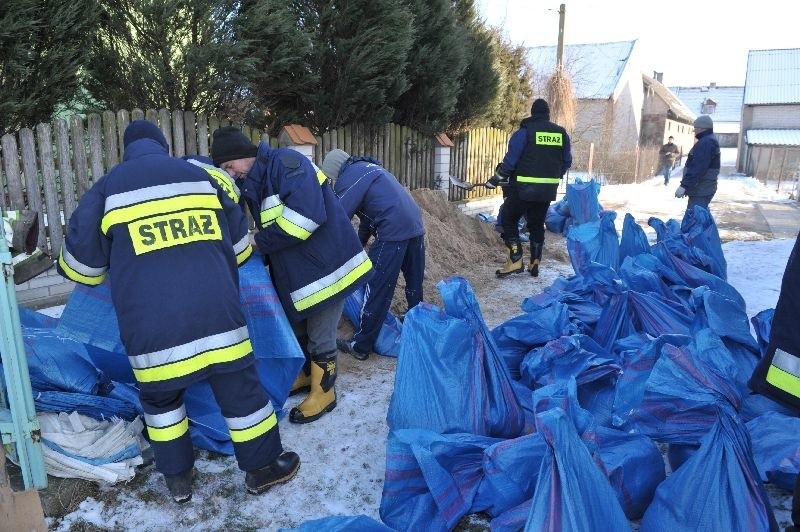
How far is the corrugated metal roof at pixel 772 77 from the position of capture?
31.8 m

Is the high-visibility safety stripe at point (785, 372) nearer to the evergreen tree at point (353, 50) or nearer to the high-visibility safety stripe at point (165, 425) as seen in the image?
the high-visibility safety stripe at point (165, 425)

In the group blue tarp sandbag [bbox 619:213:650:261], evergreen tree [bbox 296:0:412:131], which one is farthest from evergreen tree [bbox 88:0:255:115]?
blue tarp sandbag [bbox 619:213:650:261]

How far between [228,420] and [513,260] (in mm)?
4222

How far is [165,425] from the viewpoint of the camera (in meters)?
2.24

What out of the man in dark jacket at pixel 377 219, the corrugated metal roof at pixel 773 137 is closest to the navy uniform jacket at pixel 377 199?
the man in dark jacket at pixel 377 219

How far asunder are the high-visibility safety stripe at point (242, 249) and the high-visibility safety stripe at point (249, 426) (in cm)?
66

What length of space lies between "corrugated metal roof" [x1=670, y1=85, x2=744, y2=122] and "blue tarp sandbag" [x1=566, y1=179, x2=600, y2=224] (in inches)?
1903

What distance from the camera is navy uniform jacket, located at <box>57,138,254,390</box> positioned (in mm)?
2045

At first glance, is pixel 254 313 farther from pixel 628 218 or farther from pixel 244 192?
pixel 628 218

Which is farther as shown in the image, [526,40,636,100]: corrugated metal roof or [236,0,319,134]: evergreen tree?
[526,40,636,100]: corrugated metal roof

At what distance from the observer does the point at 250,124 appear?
237 inches

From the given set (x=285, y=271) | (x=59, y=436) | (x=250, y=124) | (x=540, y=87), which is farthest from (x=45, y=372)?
(x=540, y=87)

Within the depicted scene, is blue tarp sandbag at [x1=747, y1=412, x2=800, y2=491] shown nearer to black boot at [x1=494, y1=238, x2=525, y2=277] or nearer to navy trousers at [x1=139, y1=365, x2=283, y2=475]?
navy trousers at [x1=139, y1=365, x2=283, y2=475]

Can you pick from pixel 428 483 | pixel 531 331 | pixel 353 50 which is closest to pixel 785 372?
pixel 428 483
